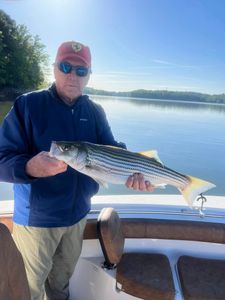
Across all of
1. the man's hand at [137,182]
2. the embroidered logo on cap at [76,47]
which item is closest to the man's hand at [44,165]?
the man's hand at [137,182]

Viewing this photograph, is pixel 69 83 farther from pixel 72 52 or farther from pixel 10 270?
pixel 10 270

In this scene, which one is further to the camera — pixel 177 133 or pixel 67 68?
pixel 177 133

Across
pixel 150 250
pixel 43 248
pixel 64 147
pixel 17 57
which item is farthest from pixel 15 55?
pixel 64 147

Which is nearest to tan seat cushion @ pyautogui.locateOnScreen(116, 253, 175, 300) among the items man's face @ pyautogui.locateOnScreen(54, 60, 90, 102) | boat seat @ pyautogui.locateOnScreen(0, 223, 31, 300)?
boat seat @ pyautogui.locateOnScreen(0, 223, 31, 300)

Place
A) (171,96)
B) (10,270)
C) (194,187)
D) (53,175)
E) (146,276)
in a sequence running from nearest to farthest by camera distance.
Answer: (10,270) → (53,175) → (194,187) → (146,276) → (171,96)

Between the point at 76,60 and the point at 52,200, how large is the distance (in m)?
0.77

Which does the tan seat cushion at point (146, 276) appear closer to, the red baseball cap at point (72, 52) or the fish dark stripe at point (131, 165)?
the fish dark stripe at point (131, 165)

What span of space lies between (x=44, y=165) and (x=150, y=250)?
1432mm

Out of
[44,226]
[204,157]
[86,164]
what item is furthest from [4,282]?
[204,157]

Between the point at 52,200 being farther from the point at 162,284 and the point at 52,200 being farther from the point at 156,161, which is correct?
the point at 162,284

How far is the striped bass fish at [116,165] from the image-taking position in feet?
5.24

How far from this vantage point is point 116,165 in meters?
1.79

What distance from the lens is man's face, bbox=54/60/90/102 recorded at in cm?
A: 188

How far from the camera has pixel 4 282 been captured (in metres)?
1.37
